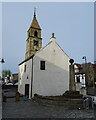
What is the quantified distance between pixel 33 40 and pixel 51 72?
608 inches

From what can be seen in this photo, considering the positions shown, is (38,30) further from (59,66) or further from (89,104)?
(89,104)

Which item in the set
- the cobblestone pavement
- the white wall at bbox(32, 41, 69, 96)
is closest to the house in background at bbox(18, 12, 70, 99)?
the white wall at bbox(32, 41, 69, 96)

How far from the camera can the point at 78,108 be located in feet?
45.2

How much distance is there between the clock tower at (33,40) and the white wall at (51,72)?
1189 centimetres

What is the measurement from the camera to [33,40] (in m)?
36.0

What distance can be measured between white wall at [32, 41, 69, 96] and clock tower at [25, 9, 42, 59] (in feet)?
39.0

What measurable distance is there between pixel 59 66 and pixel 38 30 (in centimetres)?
1762

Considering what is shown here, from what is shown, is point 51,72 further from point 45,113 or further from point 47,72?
point 45,113

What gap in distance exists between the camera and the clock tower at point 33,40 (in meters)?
34.8

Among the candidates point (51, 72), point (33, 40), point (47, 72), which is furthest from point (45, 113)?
point (33, 40)

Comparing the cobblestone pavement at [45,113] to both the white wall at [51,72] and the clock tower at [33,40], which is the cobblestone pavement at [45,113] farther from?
the clock tower at [33,40]

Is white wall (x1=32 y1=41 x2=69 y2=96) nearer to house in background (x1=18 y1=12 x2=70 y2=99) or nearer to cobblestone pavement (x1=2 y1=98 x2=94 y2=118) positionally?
house in background (x1=18 y1=12 x2=70 y2=99)

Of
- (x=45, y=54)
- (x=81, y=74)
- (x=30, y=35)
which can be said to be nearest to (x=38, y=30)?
(x=30, y=35)

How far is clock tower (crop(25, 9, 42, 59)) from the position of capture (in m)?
34.8
